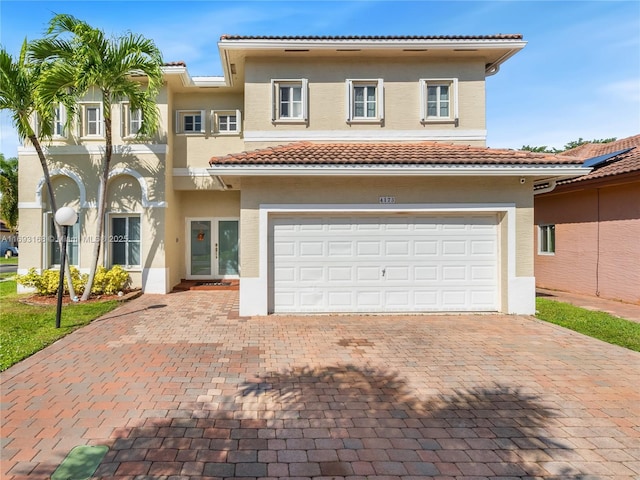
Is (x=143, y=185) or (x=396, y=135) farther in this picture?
(x=143, y=185)

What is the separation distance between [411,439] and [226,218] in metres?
11.7

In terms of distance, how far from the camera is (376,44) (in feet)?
34.8

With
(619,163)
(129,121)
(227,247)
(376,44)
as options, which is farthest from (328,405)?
(619,163)

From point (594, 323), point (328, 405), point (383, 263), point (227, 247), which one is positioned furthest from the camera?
point (227, 247)

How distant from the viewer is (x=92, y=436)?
3.66 m

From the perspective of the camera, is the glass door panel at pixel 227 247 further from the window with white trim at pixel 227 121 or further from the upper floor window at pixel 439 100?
the upper floor window at pixel 439 100

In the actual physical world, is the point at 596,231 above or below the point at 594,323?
above

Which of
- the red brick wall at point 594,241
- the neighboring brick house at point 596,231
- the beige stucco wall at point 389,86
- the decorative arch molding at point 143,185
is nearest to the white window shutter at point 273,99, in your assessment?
the beige stucco wall at point 389,86

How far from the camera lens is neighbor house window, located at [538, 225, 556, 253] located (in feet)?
44.8

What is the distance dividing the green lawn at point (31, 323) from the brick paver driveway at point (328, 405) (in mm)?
443

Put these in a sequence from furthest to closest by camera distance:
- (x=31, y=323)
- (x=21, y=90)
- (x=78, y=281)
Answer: (x=78, y=281), (x=21, y=90), (x=31, y=323)

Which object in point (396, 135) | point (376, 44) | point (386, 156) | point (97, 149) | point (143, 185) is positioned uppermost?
point (376, 44)

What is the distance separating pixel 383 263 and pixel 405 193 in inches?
77.7

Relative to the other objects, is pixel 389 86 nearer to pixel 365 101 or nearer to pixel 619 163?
pixel 365 101
